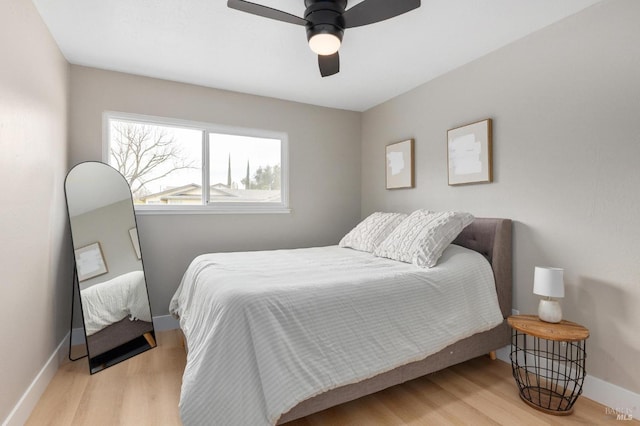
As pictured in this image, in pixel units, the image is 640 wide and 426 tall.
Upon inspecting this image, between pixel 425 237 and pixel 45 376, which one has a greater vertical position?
pixel 425 237

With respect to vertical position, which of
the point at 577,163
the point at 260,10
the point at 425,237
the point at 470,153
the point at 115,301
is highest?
the point at 260,10

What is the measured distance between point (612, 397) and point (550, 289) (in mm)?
721

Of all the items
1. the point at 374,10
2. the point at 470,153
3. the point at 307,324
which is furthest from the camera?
the point at 470,153

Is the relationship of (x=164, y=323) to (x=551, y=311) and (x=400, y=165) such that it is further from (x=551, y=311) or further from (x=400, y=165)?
(x=551, y=311)

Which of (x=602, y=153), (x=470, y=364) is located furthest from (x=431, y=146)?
(x=470, y=364)

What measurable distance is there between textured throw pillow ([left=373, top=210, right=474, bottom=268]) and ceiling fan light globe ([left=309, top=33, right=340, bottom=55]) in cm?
142

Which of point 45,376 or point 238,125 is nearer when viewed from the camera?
point 45,376

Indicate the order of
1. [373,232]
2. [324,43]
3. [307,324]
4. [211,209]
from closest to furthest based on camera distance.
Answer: [307,324] < [324,43] < [373,232] < [211,209]

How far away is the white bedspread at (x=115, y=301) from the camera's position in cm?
253

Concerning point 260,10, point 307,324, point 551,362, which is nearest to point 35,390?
point 307,324

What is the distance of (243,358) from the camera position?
1469 mm

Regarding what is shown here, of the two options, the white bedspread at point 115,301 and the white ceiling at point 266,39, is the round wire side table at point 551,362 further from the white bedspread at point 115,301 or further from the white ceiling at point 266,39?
the white bedspread at point 115,301

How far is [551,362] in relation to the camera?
220 centimetres

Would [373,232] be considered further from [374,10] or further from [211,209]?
[374,10]
